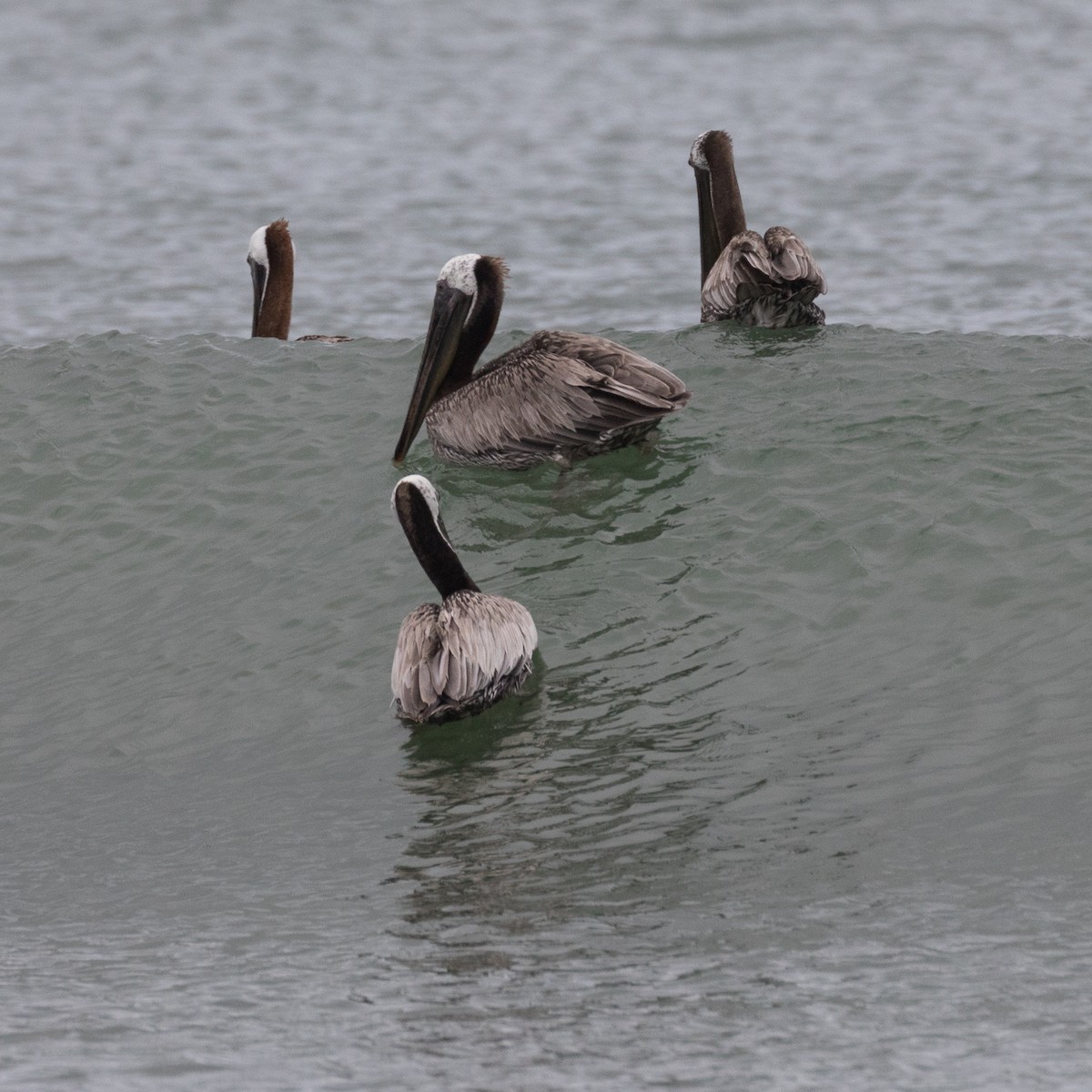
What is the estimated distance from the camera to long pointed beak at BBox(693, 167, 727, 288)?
12.7 meters

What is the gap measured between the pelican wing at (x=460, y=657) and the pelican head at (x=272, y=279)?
5.91 m

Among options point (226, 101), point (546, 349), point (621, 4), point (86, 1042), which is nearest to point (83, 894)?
point (86, 1042)

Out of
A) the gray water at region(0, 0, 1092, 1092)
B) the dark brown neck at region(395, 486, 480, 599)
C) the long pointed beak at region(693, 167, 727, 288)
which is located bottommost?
the gray water at region(0, 0, 1092, 1092)

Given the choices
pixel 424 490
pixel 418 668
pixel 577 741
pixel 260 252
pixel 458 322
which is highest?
pixel 260 252

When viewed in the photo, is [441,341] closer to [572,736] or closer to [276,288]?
[276,288]

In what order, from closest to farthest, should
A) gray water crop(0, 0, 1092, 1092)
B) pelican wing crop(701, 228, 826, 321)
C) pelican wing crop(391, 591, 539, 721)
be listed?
gray water crop(0, 0, 1092, 1092) < pelican wing crop(391, 591, 539, 721) < pelican wing crop(701, 228, 826, 321)

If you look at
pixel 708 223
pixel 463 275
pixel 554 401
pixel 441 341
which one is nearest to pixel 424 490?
pixel 554 401

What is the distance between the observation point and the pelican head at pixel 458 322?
34.6ft

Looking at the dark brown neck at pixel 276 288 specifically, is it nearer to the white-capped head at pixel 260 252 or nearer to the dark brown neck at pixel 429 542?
the white-capped head at pixel 260 252

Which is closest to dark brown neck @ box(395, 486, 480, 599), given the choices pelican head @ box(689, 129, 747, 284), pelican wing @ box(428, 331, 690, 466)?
pelican wing @ box(428, 331, 690, 466)

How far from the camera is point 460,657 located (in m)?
7.43

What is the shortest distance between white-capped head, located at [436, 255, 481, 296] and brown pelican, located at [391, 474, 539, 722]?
2912 mm

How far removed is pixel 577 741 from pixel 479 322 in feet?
12.7

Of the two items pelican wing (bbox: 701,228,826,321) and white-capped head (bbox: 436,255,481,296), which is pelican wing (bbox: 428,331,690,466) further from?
pelican wing (bbox: 701,228,826,321)
